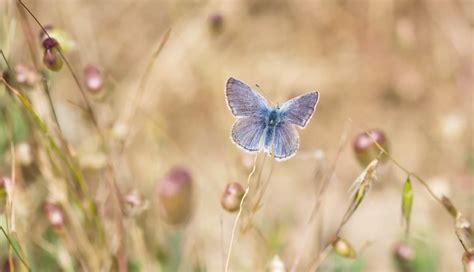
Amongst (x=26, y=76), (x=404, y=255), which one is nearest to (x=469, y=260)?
(x=404, y=255)

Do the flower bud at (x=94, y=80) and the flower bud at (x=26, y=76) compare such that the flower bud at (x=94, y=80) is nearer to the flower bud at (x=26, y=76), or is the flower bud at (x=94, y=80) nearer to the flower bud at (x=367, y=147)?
the flower bud at (x=26, y=76)

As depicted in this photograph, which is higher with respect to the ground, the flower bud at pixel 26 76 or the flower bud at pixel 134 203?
the flower bud at pixel 26 76

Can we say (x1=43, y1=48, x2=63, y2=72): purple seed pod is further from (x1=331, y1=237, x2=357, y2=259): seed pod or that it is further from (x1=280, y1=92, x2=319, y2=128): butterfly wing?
(x1=331, y1=237, x2=357, y2=259): seed pod

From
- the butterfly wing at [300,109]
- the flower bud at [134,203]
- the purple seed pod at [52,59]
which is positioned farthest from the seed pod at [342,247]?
the purple seed pod at [52,59]

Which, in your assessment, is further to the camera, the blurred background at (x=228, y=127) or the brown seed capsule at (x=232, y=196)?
the blurred background at (x=228, y=127)

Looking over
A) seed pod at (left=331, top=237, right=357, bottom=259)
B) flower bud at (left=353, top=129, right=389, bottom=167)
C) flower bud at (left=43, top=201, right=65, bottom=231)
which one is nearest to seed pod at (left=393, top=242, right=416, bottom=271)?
flower bud at (left=353, top=129, right=389, bottom=167)

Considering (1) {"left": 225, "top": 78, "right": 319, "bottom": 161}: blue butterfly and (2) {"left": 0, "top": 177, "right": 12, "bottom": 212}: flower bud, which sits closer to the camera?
(1) {"left": 225, "top": 78, "right": 319, "bottom": 161}: blue butterfly

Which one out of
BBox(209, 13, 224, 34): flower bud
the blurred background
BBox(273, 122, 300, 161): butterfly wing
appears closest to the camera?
BBox(273, 122, 300, 161): butterfly wing

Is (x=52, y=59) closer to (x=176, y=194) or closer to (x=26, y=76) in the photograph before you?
(x=26, y=76)

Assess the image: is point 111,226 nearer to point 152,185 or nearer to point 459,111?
point 152,185
